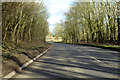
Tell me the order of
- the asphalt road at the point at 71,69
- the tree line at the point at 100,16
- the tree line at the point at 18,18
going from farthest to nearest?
1. the tree line at the point at 100,16
2. the tree line at the point at 18,18
3. the asphalt road at the point at 71,69

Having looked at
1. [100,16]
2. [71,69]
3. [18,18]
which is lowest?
[71,69]

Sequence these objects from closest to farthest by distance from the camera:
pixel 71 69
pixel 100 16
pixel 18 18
Result: pixel 71 69
pixel 18 18
pixel 100 16

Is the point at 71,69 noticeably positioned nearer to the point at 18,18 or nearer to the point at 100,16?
the point at 18,18

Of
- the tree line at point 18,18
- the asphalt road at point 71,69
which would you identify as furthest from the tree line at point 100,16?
the asphalt road at point 71,69

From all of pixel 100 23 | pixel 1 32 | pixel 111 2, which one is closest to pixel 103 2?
pixel 111 2

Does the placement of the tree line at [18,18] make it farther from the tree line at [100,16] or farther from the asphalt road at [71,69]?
the tree line at [100,16]

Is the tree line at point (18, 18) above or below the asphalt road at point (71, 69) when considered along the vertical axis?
above

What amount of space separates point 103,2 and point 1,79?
37.5m

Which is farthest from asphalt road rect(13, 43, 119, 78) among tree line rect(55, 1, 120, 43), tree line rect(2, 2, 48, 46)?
tree line rect(55, 1, 120, 43)

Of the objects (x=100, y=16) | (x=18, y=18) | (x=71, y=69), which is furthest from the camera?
(x=100, y=16)

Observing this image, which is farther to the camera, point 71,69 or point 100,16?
point 100,16

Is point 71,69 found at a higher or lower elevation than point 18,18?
lower

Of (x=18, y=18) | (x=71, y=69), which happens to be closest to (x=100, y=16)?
(x=18, y=18)

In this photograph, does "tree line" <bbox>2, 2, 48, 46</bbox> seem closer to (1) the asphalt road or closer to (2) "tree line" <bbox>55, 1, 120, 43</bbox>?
(1) the asphalt road
